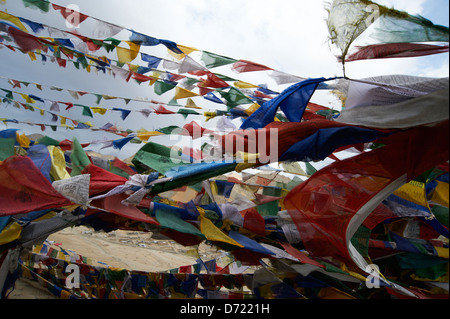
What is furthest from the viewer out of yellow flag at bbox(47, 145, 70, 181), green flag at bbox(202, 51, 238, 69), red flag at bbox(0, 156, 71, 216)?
green flag at bbox(202, 51, 238, 69)

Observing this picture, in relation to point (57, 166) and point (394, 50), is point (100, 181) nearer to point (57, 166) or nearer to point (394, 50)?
point (57, 166)

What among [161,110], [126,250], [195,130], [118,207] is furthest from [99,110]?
[126,250]

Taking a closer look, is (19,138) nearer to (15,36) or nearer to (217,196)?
(15,36)

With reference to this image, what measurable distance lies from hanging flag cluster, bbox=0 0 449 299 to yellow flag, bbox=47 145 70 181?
1 centimetres

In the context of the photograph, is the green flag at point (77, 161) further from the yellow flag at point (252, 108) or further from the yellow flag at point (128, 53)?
the yellow flag at point (252, 108)

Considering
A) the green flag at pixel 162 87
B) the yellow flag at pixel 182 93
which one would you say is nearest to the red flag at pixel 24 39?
the green flag at pixel 162 87

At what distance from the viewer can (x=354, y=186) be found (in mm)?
1727

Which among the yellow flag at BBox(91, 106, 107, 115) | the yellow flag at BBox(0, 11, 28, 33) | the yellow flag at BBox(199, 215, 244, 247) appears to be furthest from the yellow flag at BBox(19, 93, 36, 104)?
the yellow flag at BBox(199, 215, 244, 247)

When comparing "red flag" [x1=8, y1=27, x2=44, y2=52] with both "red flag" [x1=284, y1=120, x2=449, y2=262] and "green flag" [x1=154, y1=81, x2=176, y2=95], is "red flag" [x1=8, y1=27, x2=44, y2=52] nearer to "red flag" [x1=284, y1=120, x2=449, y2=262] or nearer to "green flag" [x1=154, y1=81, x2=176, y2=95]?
"green flag" [x1=154, y1=81, x2=176, y2=95]

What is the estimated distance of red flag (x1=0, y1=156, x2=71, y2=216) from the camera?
197cm

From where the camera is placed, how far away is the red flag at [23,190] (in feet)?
6.46

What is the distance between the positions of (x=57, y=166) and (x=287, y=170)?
2.61 m

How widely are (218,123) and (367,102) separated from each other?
2454 mm

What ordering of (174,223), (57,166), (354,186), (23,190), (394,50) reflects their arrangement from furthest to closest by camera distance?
1. (57,166)
2. (174,223)
3. (23,190)
4. (354,186)
5. (394,50)
